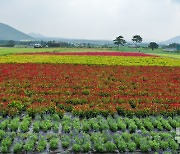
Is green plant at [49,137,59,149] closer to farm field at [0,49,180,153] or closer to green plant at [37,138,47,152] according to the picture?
farm field at [0,49,180,153]

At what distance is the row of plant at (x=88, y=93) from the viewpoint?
10516 millimetres

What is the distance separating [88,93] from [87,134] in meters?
4.67

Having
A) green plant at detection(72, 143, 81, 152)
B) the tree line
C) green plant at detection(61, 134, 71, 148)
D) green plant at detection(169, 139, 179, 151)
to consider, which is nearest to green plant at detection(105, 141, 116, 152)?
green plant at detection(72, 143, 81, 152)

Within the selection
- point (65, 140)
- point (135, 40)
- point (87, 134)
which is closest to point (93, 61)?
point (87, 134)

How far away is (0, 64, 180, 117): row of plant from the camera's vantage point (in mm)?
10516

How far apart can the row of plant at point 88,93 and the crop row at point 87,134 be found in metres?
0.56

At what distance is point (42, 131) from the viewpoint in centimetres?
891

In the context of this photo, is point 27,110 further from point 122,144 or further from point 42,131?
point 122,144

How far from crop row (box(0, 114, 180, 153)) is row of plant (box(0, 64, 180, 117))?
1.83ft

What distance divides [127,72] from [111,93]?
266 inches

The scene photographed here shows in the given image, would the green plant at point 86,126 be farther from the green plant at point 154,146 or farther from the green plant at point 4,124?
the green plant at point 4,124

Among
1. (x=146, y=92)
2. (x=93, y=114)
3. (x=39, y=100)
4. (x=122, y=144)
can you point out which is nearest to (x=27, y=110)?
(x=39, y=100)

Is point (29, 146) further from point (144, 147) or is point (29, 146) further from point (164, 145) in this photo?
point (164, 145)

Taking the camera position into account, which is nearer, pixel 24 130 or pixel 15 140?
pixel 15 140
